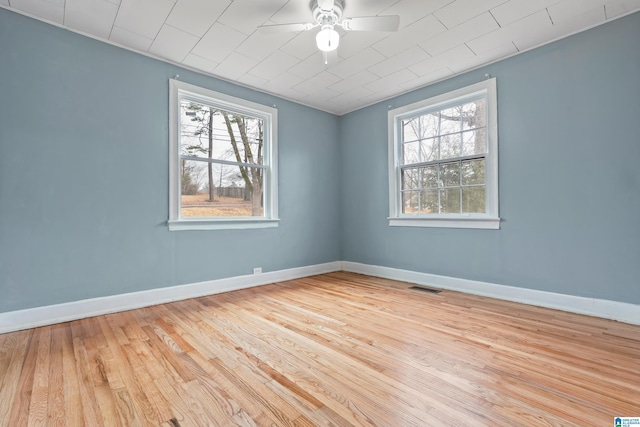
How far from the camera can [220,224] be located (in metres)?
3.61

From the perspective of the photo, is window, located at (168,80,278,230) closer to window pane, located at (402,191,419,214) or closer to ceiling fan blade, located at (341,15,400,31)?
window pane, located at (402,191,419,214)

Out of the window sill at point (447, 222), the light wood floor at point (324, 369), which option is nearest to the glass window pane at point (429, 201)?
the window sill at point (447, 222)

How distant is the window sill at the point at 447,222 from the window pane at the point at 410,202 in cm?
14

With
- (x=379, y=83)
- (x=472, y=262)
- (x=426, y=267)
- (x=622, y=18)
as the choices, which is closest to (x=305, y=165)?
(x=379, y=83)

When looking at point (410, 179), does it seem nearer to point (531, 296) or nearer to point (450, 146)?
point (450, 146)

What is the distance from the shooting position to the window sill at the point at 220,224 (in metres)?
3.25

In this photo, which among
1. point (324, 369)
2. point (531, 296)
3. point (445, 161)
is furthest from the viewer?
point (445, 161)

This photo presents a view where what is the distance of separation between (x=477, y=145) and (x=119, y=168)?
3.93 meters

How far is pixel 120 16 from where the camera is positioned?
2484 millimetres

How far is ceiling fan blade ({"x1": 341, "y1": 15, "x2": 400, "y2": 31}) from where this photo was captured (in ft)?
7.16

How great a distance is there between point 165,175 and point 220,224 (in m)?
0.84

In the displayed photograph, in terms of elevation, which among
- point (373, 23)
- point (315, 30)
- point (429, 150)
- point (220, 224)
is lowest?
point (220, 224)

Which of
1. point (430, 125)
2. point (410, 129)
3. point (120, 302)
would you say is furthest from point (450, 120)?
point (120, 302)

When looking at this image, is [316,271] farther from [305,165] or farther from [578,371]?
[578,371]
